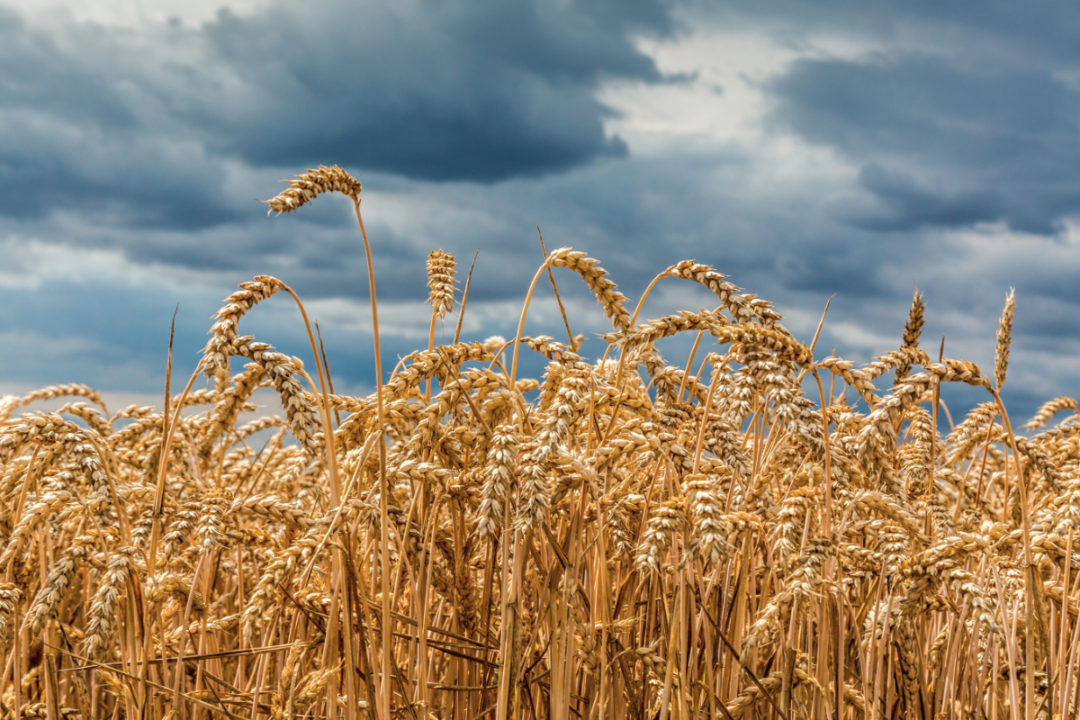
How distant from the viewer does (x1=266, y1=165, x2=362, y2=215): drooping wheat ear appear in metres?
1.90

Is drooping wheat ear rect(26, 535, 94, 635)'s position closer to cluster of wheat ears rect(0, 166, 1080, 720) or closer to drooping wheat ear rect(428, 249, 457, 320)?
cluster of wheat ears rect(0, 166, 1080, 720)

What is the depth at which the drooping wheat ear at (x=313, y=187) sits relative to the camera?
6.23ft

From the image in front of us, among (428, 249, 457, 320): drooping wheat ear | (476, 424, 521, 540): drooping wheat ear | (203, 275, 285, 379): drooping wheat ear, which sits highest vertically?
(428, 249, 457, 320): drooping wheat ear

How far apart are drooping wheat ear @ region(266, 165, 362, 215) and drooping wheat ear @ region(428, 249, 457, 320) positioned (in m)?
0.59

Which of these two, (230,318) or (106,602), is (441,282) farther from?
(106,602)

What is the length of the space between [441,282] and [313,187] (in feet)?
2.42

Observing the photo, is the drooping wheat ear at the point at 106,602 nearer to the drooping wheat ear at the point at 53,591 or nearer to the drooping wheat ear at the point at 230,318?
the drooping wheat ear at the point at 53,591

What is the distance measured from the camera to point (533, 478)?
70.6 inches

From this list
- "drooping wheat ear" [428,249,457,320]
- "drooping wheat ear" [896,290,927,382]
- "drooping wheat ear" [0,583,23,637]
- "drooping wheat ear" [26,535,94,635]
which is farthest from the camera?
"drooping wheat ear" [896,290,927,382]

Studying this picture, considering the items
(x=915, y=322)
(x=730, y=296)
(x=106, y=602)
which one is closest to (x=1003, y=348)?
(x=915, y=322)

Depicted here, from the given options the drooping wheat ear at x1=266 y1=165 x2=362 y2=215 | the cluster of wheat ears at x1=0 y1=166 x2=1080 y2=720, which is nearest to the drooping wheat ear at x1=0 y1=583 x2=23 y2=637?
the cluster of wheat ears at x1=0 y1=166 x2=1080 y2=720

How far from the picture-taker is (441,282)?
2.67 meters

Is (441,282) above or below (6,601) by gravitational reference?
above

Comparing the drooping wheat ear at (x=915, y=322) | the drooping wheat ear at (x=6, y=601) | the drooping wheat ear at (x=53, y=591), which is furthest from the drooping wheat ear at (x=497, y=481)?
the drooping wheat ear at (x=915, y=322)
